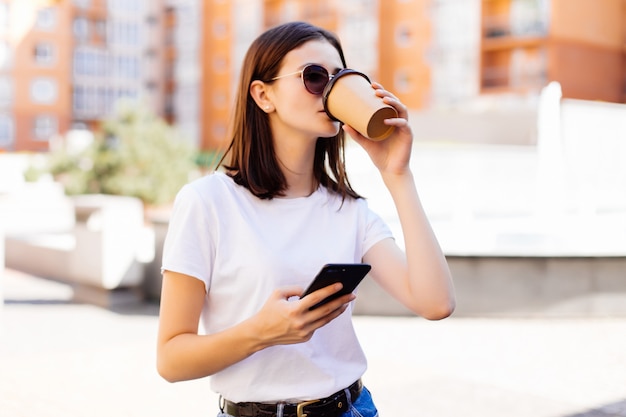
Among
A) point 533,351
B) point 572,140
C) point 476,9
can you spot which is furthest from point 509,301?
point 476,9

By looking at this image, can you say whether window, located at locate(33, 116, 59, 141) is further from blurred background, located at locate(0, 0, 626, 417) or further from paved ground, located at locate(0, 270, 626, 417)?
paved ground, located at locate(0, 270, 626, 417)

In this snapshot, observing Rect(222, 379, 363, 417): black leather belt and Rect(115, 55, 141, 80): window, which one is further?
Rect(115, 55, 141, 80): window

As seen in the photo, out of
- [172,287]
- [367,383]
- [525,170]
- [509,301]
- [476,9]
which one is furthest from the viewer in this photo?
[476,9]

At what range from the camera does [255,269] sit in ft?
5.98

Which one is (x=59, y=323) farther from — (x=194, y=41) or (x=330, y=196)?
(x=194, y=41)

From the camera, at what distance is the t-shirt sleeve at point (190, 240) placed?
1.75m

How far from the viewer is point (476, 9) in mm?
38188

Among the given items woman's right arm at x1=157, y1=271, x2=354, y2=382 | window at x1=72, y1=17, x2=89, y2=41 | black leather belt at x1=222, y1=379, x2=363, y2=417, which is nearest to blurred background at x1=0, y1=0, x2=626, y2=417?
woman's right arm at x1=157, y1=271, x2=354, y2=382

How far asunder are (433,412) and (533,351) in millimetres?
2029

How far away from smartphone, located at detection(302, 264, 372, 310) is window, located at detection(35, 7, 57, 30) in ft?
195

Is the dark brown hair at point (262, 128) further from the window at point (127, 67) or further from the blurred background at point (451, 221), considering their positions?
the window at point (127, 67)

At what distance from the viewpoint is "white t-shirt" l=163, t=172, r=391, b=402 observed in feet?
5.89

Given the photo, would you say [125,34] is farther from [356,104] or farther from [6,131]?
[356,104]

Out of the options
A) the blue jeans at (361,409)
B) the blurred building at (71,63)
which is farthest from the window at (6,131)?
the blue jeans at (361,409)
